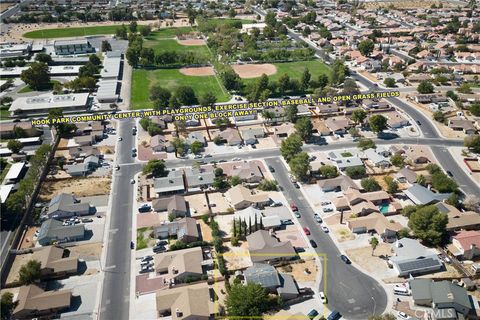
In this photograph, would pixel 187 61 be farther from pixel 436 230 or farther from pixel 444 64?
pixel 436 230

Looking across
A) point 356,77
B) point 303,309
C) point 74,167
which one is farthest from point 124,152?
point 356,77

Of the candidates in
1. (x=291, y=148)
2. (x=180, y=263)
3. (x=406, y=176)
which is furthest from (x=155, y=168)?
(x=406, y=176)

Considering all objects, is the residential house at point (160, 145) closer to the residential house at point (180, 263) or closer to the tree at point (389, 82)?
the residential house at point (180, 263)

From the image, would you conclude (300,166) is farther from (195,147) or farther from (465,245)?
(465,245)

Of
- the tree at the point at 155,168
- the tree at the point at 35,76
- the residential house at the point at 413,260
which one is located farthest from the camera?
the tree at the point at 35,76

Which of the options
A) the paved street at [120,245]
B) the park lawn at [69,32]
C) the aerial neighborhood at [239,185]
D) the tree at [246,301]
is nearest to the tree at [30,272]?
the aerial neighborhood at [239,185]
